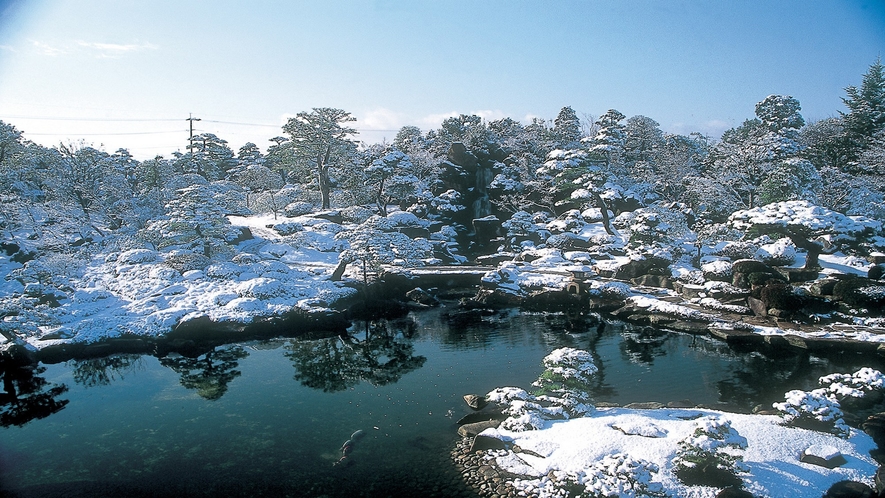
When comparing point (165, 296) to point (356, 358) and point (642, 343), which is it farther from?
point (642, 343)

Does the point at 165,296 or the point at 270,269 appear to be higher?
the point at 270,269

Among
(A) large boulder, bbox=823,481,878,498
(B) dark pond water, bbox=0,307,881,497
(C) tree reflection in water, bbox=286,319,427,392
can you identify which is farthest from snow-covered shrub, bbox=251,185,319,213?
(A) large boulder, bbox=823,481,878,498

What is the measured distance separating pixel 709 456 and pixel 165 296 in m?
22.0

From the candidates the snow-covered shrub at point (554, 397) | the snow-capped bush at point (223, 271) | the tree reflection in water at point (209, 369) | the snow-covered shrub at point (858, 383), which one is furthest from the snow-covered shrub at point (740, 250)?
the snow-capped bush at point (223, 271)

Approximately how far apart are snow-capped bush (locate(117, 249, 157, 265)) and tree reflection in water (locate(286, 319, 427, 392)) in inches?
476

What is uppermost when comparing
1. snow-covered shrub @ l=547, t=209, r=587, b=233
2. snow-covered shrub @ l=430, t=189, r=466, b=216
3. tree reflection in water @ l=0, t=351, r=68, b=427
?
snow-covered shrub @ l=430, t=189, r=466, b=216

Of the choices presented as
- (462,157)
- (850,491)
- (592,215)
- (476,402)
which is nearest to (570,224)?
(592,215)

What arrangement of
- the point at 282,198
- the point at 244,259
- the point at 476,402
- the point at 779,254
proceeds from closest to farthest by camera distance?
1. the point at 476,402
2. the point at 779,254
3. the point at 244,259
4. the point at 282,198

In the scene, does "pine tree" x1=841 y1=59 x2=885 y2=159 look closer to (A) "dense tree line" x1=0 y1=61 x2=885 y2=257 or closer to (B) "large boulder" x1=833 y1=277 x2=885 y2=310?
(A) "dense tree line" x1=0 y1=61 x2=885 y2=257

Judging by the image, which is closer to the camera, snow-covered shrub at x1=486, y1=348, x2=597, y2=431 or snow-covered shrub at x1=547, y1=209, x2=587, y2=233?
snow-covered shrub at x1=486, y1=348, x2=597, y2=431

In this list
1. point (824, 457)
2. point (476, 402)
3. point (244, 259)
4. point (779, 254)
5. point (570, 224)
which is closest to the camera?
point (824, 457)

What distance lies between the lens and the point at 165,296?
21.9 m

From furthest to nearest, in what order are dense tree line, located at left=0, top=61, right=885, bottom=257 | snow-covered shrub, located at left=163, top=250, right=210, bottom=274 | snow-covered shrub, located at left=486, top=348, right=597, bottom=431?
1. dense tree line, located at left=0, top=61, right=885, bottom=257
2. snow-covered shrub, located at left=163, top=250, right=210, bottom=274
3. snow-covered shrub, located at left=486, top=348, right=597, bottom=431

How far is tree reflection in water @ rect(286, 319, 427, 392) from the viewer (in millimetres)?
15422
